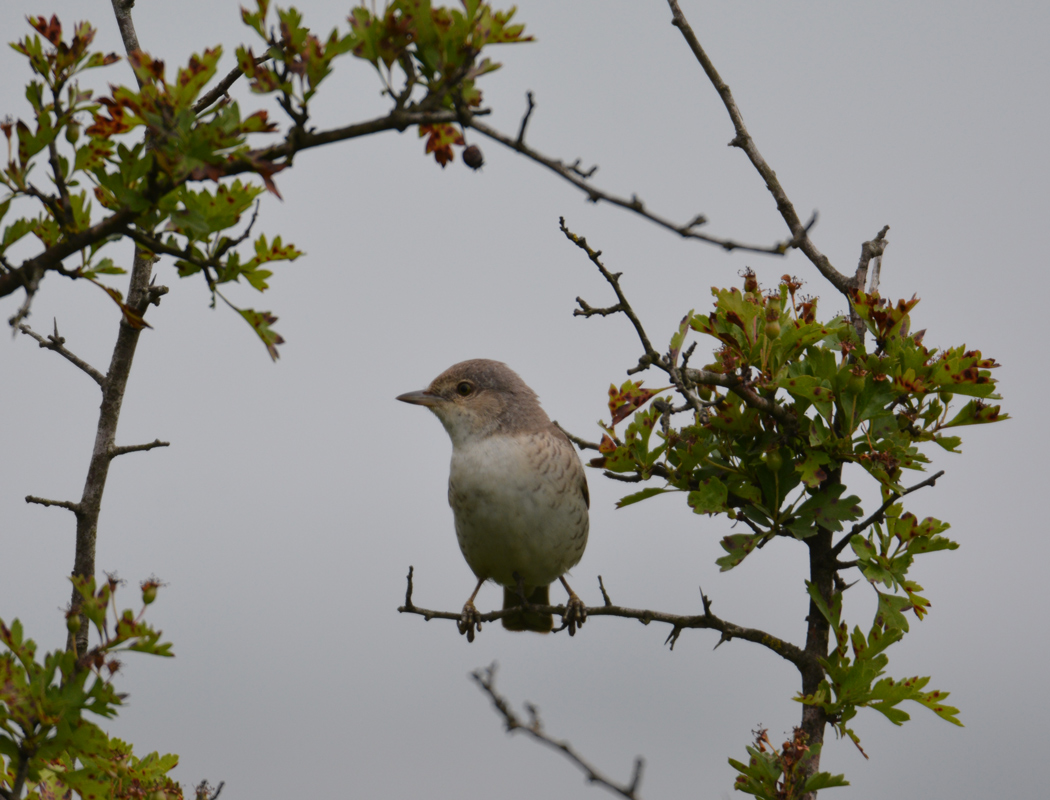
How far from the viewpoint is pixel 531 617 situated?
670 centimetres

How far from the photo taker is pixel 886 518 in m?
4.05

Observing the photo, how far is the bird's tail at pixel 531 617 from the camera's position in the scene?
6699 millimetres

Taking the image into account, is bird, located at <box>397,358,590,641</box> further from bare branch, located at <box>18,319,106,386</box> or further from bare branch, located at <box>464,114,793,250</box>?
bare branch, located at <box>464,114,793,250</box>

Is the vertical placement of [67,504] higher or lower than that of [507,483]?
lower

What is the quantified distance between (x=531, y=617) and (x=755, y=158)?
339 centimetres

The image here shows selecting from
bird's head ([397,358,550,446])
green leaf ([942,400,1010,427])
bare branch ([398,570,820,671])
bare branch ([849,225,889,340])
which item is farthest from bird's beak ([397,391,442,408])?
green leaf ([942,400,1010,427])

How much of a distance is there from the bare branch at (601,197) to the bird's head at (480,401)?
3.85 meters

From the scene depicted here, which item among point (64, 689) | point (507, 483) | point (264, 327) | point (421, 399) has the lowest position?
point (64, 689)

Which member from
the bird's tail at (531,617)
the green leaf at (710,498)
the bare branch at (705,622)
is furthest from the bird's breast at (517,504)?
the green leaf at (710,498)

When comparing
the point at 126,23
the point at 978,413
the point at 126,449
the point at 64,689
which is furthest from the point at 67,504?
the point at 978,413

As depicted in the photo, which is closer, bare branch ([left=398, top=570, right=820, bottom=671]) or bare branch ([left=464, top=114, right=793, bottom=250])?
bare branch ([left=464, top=114, right=793, bottom=250])

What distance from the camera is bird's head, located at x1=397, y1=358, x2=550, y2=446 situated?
6.26 metres

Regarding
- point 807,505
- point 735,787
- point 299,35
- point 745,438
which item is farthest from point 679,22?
point 735,787

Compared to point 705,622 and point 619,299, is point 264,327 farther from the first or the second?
point 705,622
